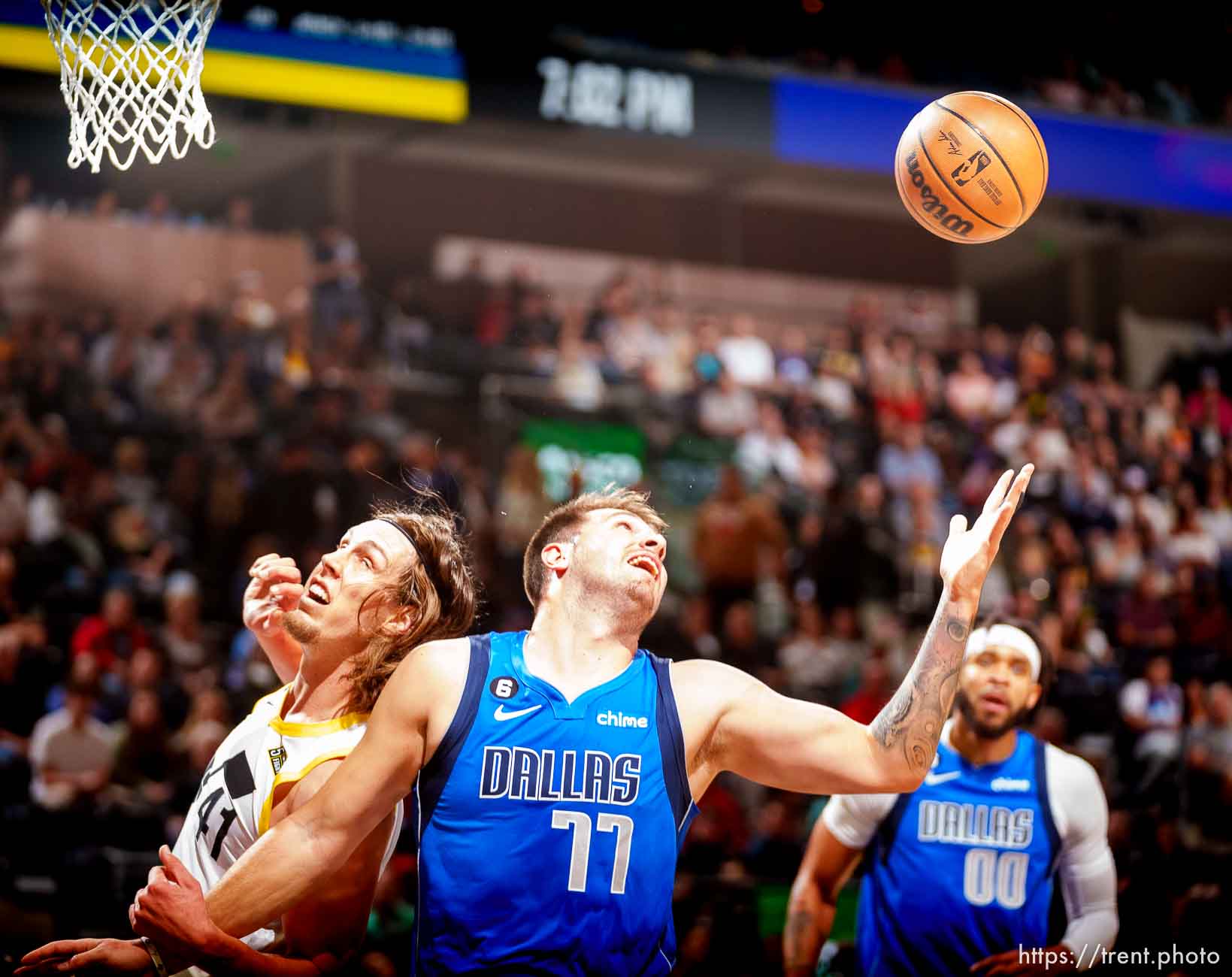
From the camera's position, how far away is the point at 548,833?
296cm

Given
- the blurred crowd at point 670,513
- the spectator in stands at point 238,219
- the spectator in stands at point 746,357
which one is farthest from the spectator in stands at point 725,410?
the spectator in stands at point 238,219

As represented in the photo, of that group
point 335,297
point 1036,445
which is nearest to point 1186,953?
point 1036,445

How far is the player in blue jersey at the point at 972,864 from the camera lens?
4.54 metres

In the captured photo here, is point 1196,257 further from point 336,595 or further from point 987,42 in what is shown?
point 336,595

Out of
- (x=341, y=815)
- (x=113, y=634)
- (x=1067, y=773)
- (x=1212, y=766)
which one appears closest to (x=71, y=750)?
(x=113, y=634)

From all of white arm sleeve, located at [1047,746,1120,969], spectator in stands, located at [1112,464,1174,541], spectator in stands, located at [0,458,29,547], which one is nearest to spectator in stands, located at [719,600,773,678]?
spectator in stands, located at [1112,464,1174,541]

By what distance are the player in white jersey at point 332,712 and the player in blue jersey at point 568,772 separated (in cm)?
25

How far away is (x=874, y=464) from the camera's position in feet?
45.9

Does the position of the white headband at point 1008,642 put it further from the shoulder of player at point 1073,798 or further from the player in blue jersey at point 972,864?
the shoulder of player at point 1073,798

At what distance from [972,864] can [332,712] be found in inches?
91.0

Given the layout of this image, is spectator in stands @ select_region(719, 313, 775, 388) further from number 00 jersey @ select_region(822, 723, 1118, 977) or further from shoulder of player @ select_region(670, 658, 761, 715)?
shoulder of player @ select_region(670, 658, 761, 715)

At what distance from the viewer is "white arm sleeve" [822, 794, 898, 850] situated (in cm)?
457

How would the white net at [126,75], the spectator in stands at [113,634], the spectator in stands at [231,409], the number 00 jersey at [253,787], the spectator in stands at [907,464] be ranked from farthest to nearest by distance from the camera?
the spectator in stands at [907,464] → the spectator in stands at [231,409] → the spectator in stands at [113,634] → the white net at [126,75] → the number 00 jersey at [253,787]

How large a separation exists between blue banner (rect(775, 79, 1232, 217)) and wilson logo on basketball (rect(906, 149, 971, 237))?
9.65 metres
